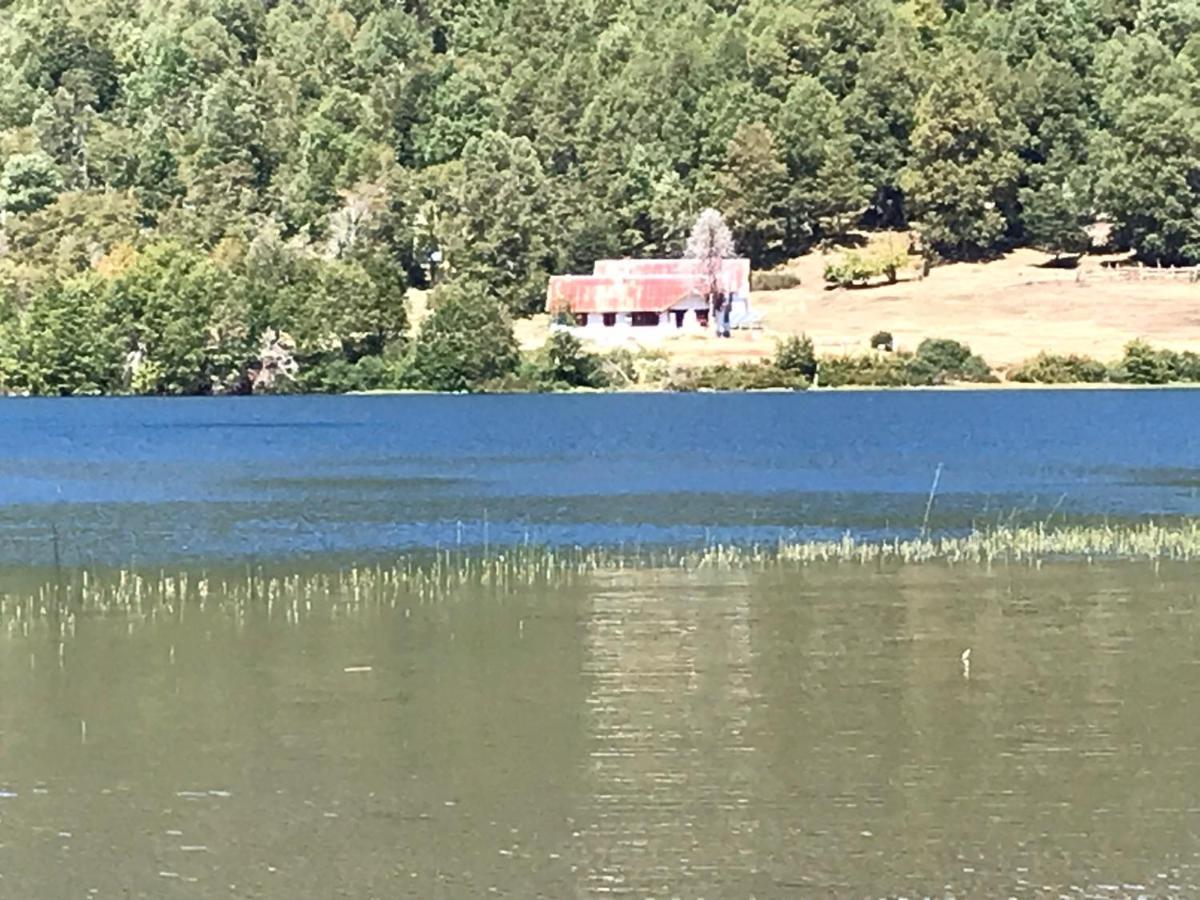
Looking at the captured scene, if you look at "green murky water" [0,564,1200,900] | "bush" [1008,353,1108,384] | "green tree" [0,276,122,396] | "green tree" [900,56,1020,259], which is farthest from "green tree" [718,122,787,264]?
"green murky water" [0,564,1200,900]

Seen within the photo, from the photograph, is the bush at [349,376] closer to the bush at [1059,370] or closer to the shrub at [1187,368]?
the bush at [1059,370]

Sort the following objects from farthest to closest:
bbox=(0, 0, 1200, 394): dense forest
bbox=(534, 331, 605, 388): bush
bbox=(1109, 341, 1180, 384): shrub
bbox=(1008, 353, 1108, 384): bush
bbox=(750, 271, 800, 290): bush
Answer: bbox=(750, 271, 800, 290): bush
bbox=(0, 0, 1200, 394): dense forest
bbox=(534, 331, 605, 388): bush
bbox=(1109, 341, 1180, 384): shrub
bbox=(1008, 353, 1108, 384): bush

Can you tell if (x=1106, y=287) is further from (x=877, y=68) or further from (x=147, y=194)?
(x=147, y=194)

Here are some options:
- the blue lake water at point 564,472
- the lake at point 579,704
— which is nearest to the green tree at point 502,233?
the blue lake water at point 564,472

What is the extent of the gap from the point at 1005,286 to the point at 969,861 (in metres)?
124

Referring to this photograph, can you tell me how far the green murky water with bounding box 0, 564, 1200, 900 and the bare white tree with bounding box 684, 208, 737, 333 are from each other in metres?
102

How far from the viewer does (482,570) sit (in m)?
42.4

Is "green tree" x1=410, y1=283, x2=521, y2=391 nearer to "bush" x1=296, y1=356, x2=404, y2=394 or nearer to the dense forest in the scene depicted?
the dense forest

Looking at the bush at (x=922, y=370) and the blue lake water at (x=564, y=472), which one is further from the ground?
the bush at (x=922, y=370)

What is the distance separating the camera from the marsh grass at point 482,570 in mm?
38375

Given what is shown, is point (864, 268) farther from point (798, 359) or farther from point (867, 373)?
point (867, 373)

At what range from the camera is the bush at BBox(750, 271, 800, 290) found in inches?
5812

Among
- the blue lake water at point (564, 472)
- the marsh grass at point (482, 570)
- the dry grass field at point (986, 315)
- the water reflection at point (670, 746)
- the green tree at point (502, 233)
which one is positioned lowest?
the water reflection at point (670, 746)

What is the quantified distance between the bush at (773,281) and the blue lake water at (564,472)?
32.2 meters
